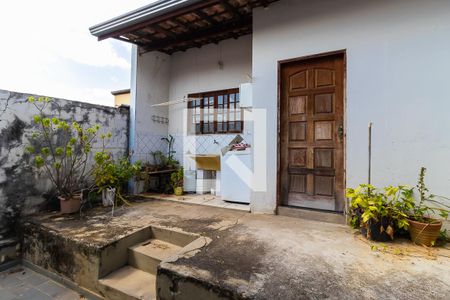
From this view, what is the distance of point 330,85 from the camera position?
9.54 ft

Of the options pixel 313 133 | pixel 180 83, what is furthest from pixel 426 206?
pixel 180 83

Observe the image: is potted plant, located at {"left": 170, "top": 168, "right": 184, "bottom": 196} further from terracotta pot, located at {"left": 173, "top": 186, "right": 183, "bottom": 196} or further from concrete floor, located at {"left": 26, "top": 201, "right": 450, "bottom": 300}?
concrete floor, located at {"left": 26, "top": 201, "right": 450, "bottom": 300}

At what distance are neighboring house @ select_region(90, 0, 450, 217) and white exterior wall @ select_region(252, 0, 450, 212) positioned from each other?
0.01 metres

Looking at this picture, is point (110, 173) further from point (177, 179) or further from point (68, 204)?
point (177, 179)

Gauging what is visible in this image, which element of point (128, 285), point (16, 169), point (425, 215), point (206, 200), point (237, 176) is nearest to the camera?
point (128, 285)

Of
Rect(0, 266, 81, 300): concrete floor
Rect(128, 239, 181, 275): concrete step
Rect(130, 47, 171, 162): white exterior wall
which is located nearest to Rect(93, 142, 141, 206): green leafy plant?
Rect(130, 47, 171, 162): white exterior wall

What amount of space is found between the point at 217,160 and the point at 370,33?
3.00 meters

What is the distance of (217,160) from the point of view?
13.8ft

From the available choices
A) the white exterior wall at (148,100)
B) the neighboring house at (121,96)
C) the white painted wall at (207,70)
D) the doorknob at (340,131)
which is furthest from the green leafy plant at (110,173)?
the neighboring house at (121,96)

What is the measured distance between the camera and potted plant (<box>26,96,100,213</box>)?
3.13m

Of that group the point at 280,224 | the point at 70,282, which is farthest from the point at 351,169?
the point at 70,282

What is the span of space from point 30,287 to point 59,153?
1.67 m

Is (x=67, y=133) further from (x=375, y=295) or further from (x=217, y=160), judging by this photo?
(x=375, y=295)

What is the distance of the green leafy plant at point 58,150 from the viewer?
3.12 m
